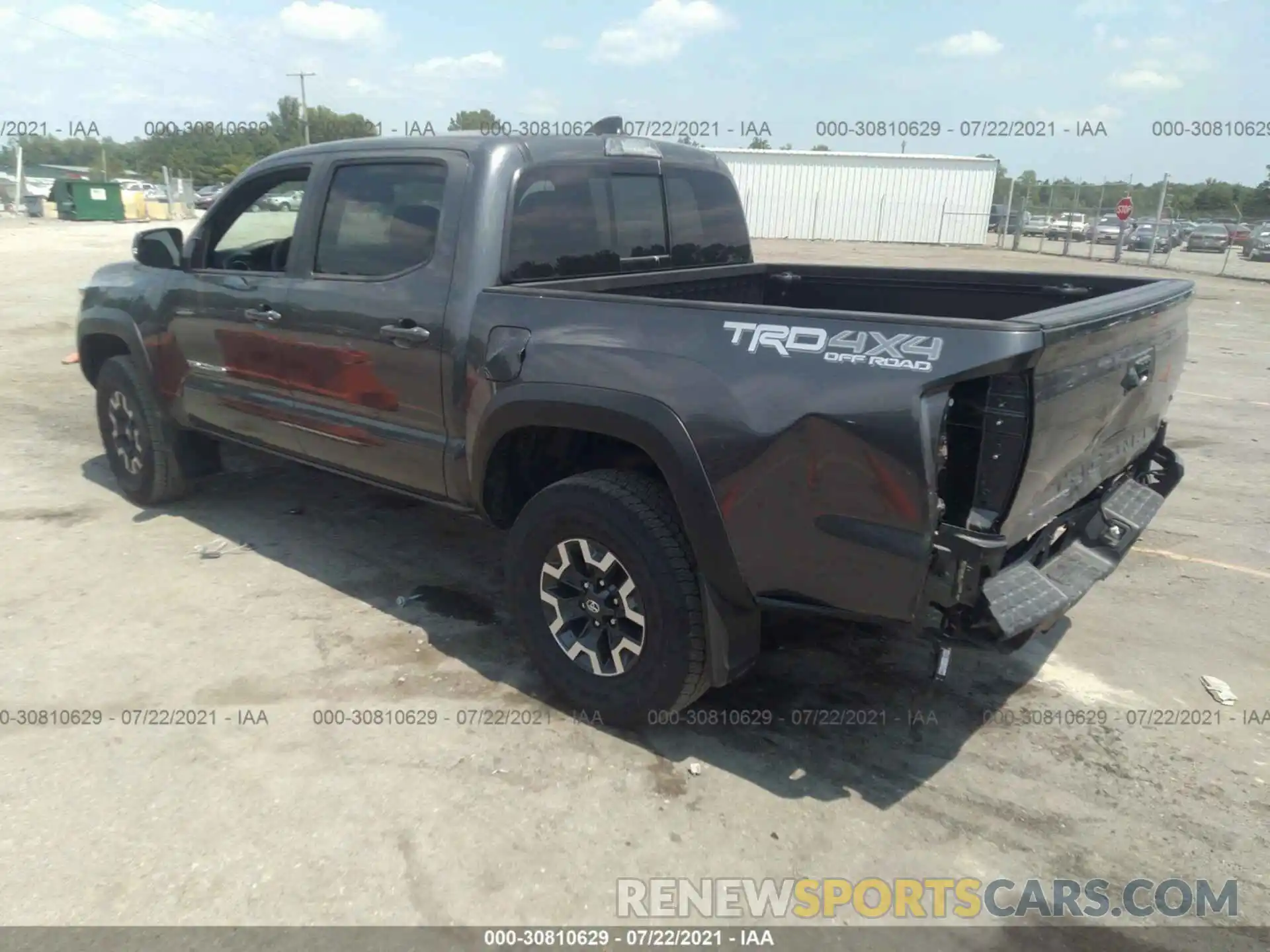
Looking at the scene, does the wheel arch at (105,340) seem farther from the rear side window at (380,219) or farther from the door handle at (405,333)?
the door handle at (405,333)

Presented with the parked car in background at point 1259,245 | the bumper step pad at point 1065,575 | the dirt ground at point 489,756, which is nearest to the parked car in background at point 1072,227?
the parked car in background at point 1259,245

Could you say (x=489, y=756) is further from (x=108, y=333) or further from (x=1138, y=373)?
(x=108, y=333)

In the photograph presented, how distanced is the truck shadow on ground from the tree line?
256 centimetres

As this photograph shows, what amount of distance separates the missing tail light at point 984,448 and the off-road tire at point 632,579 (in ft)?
2.92

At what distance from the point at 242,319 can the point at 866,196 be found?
35338 mm

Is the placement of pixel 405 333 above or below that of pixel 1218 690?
above

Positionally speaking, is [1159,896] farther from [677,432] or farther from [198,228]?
[198,228]

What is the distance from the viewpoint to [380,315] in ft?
12.4

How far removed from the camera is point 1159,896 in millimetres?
2615

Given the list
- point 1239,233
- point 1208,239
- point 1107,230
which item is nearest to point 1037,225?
point 1107,230

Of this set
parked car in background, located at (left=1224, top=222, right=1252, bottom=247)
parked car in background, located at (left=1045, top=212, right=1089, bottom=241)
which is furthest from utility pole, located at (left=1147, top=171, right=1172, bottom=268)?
parked car in background, located at (left=1045, top=212, right=1089, bottom=241)

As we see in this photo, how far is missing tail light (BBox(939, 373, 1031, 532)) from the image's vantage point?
8.09 ft

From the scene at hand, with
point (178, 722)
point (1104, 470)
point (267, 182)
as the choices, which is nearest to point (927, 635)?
point (1104, 470)

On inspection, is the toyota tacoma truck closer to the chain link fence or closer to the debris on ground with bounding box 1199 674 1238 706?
the debris on ground with bounding box 1199 674 1238 706
